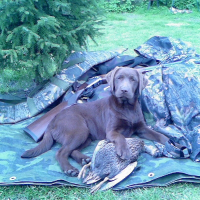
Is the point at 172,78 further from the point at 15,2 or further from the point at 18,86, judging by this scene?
the point at 18,86

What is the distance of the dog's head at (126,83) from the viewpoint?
3.42 metres

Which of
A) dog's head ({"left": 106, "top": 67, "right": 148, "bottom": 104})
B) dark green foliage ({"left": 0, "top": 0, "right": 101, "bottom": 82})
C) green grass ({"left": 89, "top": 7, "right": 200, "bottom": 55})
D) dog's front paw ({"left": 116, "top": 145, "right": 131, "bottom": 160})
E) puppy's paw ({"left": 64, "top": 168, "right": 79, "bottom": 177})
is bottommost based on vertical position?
green grass ({"left": 89, "top": 7, "right": 200, "bottom": 55})

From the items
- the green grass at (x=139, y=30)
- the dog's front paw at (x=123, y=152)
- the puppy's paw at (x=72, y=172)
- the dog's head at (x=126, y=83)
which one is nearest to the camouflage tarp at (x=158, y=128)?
the puppy's paw at (x=72, y=172)

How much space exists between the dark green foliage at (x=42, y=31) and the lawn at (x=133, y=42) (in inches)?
15.0

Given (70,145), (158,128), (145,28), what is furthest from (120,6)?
(70,145)

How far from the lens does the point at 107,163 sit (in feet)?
9.34

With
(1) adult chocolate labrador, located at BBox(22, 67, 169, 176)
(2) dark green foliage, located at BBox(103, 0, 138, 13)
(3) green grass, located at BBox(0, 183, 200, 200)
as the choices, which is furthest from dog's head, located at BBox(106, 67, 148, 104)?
(2) dark green foliage, located at BBox(103, 0, 138, 13)

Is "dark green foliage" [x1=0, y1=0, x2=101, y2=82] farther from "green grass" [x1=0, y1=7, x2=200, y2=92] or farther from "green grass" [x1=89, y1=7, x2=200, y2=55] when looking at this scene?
"green grass" [x1=89, y1=7, x2=200, y2=55]

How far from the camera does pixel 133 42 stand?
8.90 metres

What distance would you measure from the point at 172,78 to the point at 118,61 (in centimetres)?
128

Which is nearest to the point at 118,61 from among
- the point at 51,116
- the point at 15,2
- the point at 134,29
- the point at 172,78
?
the point at 172,78

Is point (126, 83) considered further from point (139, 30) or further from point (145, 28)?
point (145, 28)

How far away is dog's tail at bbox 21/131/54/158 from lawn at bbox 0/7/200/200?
18.1 inches

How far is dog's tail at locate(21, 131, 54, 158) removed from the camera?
324 centimetres
